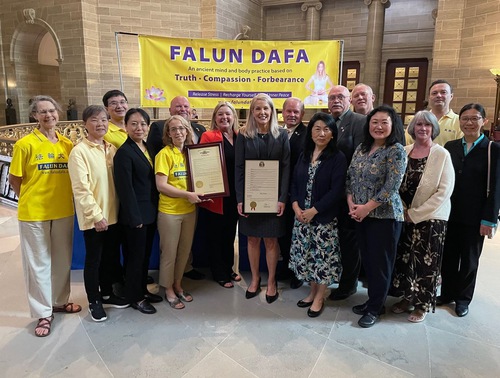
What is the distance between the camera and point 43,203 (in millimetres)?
2344

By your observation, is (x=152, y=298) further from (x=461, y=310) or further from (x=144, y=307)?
(x=461, y=310)

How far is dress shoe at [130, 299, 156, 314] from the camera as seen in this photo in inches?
106

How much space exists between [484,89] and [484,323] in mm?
7097

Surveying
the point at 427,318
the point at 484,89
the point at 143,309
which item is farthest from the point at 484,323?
the point at 484,89

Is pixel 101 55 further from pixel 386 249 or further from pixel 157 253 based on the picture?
pixel 386 249

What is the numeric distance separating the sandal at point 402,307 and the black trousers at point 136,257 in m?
1.94

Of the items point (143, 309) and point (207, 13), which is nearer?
point (143, 309)

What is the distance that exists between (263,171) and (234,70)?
3.88 metres

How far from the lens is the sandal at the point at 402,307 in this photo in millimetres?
2732

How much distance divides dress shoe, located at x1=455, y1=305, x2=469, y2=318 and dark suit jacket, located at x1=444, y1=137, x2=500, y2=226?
0.66 meters

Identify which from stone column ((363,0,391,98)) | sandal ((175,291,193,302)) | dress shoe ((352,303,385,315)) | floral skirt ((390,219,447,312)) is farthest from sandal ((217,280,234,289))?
stone column ((363,0,391,98))

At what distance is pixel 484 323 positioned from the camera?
2.59m

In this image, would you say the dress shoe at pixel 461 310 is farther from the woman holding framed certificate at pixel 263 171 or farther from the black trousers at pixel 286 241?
the woman holding framed certificate at pixel 263 171

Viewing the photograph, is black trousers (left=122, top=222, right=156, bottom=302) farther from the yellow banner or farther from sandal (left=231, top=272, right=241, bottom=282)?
the yellow banner
